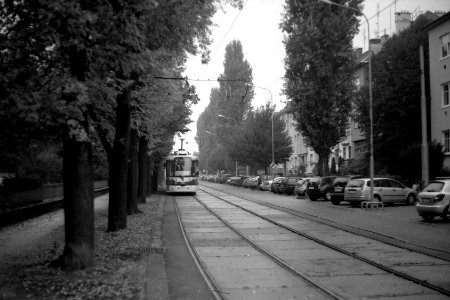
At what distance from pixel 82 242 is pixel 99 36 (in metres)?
3.41

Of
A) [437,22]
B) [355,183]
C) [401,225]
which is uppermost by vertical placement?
[437,22]

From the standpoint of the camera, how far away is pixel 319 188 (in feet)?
102

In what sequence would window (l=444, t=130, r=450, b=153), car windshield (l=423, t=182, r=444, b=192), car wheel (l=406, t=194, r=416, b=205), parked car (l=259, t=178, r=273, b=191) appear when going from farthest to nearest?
parked car (l=259, t=178, r=273, b=191) < window (l=444, t=130, r=450, b=153) < car wheel (l=406, t=194, r=416, b=205) < car windshield (l=423, t=182, r=444, b=192)

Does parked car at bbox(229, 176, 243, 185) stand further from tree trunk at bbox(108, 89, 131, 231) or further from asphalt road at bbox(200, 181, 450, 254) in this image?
tree trunk at bbox(108, 89, 131, 231)

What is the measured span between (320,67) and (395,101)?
594 centimetres

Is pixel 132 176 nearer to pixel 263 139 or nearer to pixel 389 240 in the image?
pixel 389 240

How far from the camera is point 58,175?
29.2m

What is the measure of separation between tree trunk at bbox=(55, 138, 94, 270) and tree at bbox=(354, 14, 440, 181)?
30.0 meters

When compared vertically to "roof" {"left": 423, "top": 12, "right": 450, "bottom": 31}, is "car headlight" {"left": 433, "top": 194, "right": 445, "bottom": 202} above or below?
below

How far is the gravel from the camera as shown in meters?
6.89

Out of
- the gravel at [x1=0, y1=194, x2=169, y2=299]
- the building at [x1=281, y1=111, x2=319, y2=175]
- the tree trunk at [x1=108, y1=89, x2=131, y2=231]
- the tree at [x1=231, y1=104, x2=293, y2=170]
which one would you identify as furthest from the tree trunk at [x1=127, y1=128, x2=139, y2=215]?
the building at [x1=281, y1=111, x2=319, y2=175]

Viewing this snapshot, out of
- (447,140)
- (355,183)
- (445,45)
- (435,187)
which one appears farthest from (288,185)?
(435,187)

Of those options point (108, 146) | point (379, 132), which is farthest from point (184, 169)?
point (108, 146)

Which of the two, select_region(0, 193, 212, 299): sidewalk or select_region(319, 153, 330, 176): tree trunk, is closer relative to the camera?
select_region(0, 193, 212, 299): sidewalk
